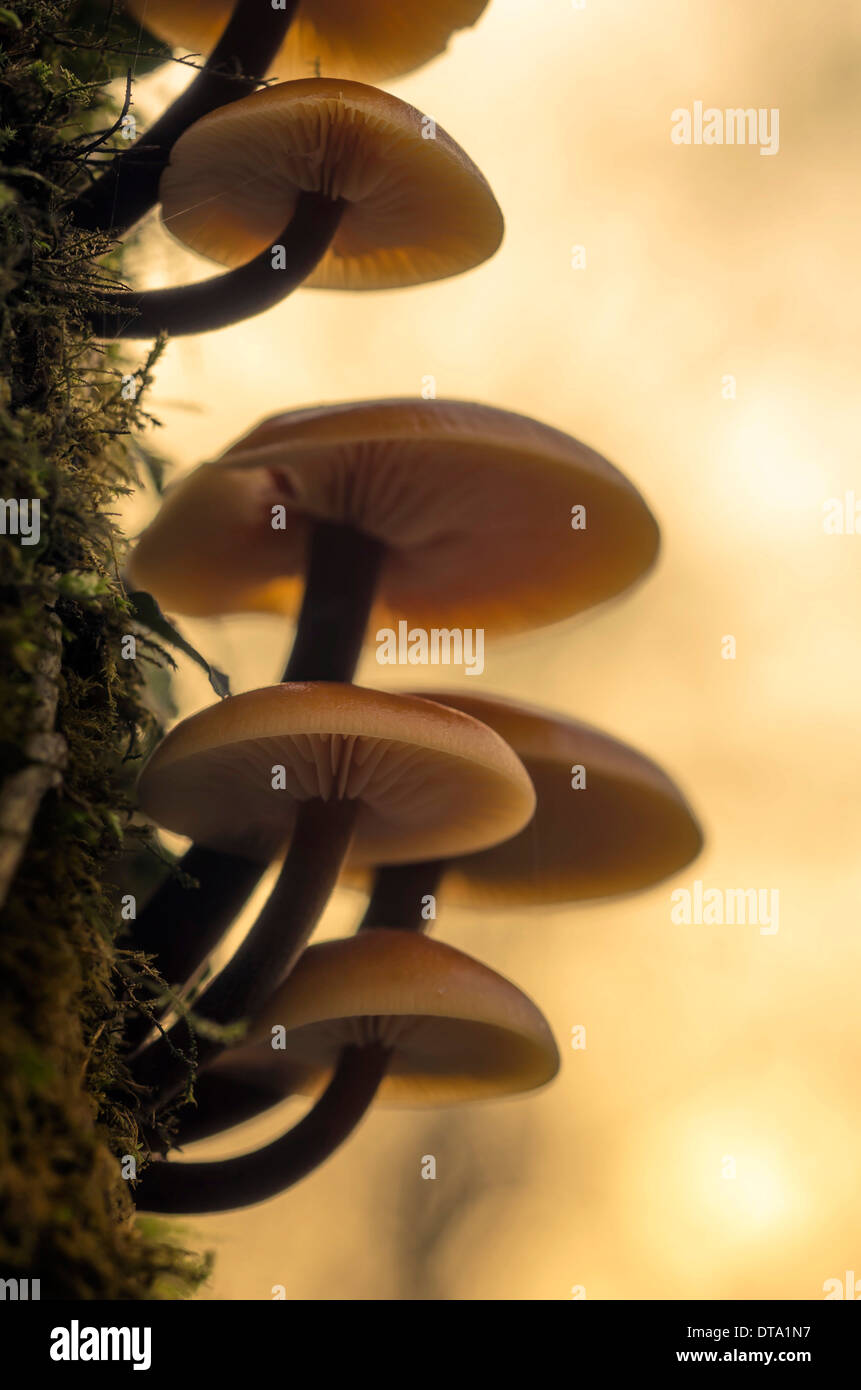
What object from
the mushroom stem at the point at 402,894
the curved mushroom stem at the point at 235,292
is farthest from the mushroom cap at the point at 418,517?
the mushroom stem at the point at 402,894

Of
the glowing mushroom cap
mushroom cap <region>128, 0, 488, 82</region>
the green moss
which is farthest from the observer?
mushroom cap <region>128, 0, 488, 82</region>

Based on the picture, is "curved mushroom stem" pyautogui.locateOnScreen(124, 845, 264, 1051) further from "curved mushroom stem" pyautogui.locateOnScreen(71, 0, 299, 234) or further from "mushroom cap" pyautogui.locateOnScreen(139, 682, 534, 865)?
"curved mushroom stem" pyautogui.locateOnScreen(71, 0, 299, 234)

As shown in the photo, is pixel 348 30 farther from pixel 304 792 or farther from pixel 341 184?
pixel 304 792

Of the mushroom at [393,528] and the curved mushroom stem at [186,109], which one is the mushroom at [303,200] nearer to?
the curved mushroom stem at [186,109]

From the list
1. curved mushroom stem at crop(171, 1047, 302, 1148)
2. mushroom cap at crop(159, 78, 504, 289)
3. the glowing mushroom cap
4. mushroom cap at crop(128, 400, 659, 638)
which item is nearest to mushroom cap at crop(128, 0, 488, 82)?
mushroom cap at crop(159, 78, 504, 289)

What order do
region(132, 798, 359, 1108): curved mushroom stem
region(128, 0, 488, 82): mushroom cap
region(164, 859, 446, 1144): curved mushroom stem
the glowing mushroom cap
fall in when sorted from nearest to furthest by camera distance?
region(132, 798, 359, 1108): curved mushroom stem → region(164, 859, 446, 1144): curved mushroom stem → the glowing mushroom cap → region(128, 0, 488, 82): mushroom cap

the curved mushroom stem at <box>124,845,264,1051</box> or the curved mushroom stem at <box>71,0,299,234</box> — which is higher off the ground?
the curved mushroom stem at <box>71,0,299,234</box>

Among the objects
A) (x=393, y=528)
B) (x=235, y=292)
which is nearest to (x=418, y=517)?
(x=393, y=528)
